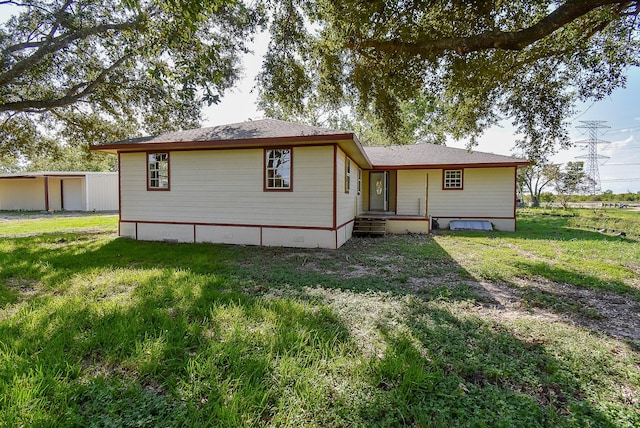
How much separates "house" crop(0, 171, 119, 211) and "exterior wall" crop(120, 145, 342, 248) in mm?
14538

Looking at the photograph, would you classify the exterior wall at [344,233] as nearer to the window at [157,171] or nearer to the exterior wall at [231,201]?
the exterior wall at [231,201]

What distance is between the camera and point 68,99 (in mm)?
10234

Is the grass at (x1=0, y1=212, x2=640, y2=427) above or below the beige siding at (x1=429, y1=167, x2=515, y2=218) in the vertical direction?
below

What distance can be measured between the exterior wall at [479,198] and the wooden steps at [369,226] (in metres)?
3.23

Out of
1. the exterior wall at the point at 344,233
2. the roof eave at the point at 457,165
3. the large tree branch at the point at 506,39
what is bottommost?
the exterior wall at the point at 344,233

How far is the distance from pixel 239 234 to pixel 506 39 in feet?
23.3

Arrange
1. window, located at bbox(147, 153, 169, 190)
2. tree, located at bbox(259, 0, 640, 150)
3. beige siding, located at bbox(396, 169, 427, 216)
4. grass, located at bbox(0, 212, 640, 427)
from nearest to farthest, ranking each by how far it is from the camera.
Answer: grass, located at bbox(0, 212, 640, 427), tree, located at bbox(259, 0, 640, 150), window, located at bbox(147, 153, 169, 190), beige siding, located at bbox(396, 169, 427, 216)

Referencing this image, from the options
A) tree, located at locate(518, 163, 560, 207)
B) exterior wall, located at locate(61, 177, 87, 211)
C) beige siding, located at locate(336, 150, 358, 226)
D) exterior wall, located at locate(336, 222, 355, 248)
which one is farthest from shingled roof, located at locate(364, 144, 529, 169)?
exterior wall, located at locate(61, 177, 87, 211)

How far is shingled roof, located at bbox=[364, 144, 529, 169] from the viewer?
11656 millimetres

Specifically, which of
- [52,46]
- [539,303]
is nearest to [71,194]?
[52,46]

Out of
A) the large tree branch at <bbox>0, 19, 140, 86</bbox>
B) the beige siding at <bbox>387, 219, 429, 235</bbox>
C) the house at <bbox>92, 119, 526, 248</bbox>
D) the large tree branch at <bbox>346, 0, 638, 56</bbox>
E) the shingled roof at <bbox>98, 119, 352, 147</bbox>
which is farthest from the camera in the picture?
the beige siding at <bbox>387, 219, 429, 235</bbox>

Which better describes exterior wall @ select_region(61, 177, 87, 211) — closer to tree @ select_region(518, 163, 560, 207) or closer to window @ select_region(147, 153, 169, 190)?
window @ select_region(147, 153, 169, 190)

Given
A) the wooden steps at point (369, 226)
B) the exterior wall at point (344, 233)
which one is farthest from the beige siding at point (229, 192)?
the wooden steps at point (369, 226)

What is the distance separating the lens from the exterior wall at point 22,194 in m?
21.3
